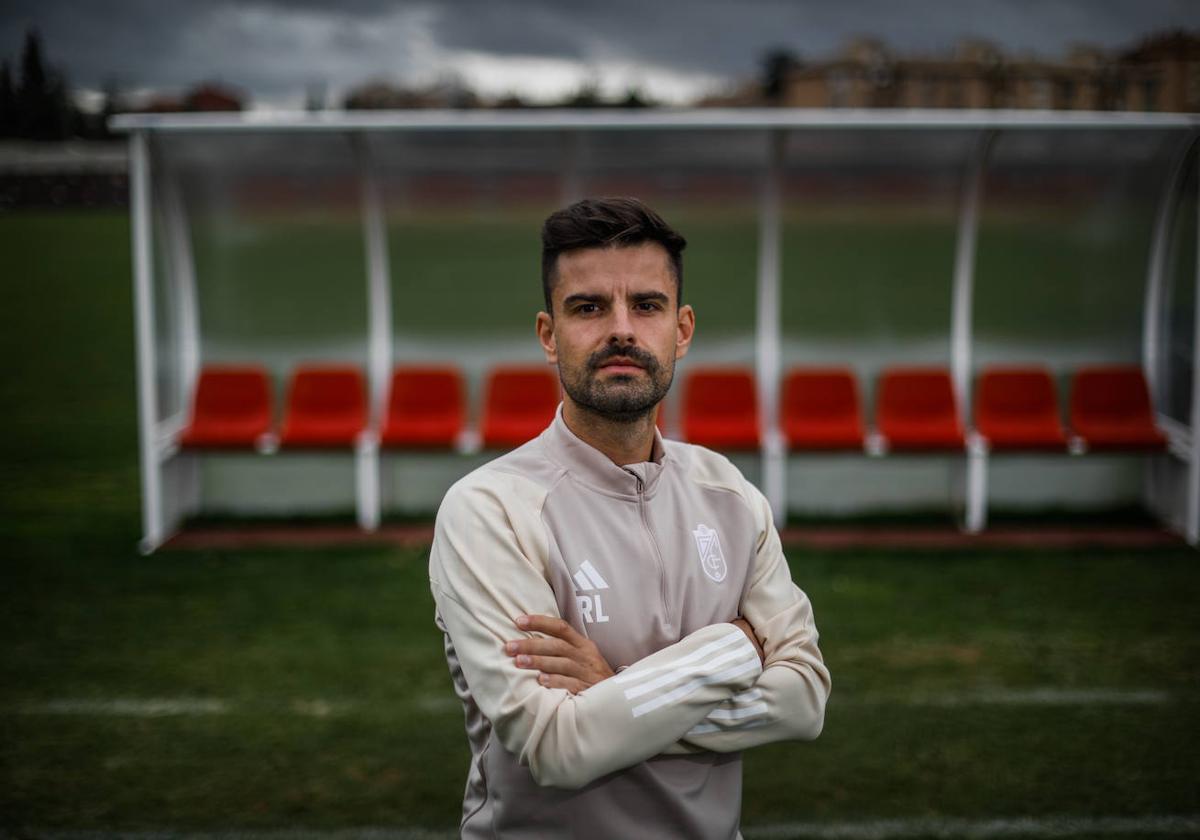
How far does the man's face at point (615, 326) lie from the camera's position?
1886mm

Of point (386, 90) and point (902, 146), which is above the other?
point (386, 90)

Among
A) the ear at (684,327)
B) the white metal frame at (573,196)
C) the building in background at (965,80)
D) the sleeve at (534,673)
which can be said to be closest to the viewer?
the sleeve at (534,673)

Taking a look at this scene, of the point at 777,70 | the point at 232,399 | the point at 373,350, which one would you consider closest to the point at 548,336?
the point at 373,350

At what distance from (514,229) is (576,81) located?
54.6 m

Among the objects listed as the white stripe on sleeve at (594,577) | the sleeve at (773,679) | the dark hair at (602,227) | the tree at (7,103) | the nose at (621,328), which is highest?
the tree at (7,103)

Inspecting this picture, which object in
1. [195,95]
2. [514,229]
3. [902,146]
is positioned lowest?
Result: [514,229]

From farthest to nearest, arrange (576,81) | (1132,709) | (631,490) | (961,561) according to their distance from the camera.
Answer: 1. (576,81)
2. (961,561)
3. (1132,709)
4. (631,490)

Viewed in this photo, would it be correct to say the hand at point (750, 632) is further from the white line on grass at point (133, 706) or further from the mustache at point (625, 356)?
the white line on grass at point (133, 706)

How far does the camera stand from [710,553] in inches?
78.0

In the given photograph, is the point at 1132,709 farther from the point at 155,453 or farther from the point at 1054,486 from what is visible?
the point at 155,453

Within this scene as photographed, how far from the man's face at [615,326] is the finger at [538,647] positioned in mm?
372

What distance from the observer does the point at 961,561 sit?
705 cm

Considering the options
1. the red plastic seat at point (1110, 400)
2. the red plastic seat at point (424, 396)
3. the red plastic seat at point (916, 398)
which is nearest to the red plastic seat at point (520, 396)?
the red plastic seat at point (424, 396)

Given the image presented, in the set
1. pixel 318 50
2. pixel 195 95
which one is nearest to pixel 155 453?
pixel 195 95
